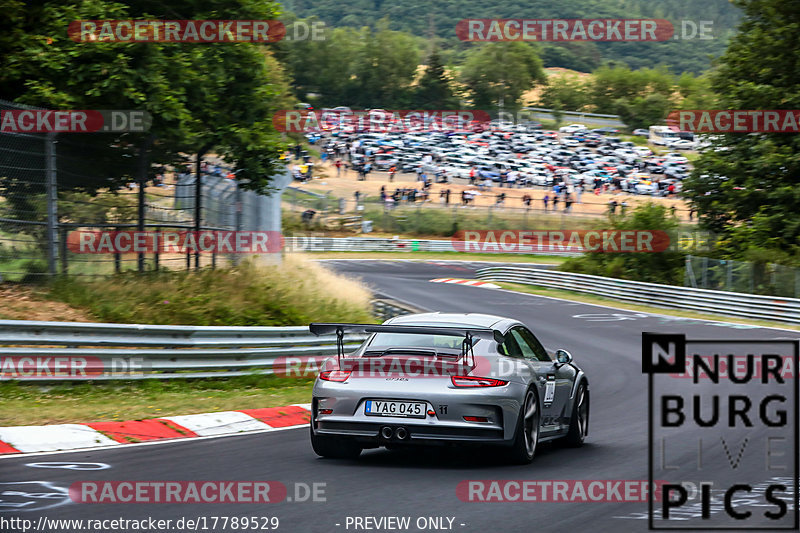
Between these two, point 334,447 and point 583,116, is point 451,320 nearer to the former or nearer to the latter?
point 334,447

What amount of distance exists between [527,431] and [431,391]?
0.99 m

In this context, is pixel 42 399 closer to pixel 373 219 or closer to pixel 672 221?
pixel 672 221

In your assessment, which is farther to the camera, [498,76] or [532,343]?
[498,76]

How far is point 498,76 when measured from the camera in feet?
456

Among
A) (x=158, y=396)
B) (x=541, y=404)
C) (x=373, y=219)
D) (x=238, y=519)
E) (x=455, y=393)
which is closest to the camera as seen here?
(x=238, y=519)

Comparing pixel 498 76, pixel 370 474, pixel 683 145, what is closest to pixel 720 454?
pixel 370 474

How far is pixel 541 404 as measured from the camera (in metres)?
9.17

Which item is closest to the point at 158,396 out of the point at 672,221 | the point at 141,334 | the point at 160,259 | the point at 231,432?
the point at 141,334

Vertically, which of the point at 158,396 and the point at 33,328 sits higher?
the point at 33,328

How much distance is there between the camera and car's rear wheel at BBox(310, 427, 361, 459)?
8.73 metres

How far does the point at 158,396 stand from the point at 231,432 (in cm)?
254

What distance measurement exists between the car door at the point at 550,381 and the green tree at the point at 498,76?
12700 centimetres

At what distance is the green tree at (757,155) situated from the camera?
3562 cm

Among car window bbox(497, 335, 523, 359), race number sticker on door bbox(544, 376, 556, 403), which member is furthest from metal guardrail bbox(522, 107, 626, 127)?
car window bbox(497, 335, 523, 359)
